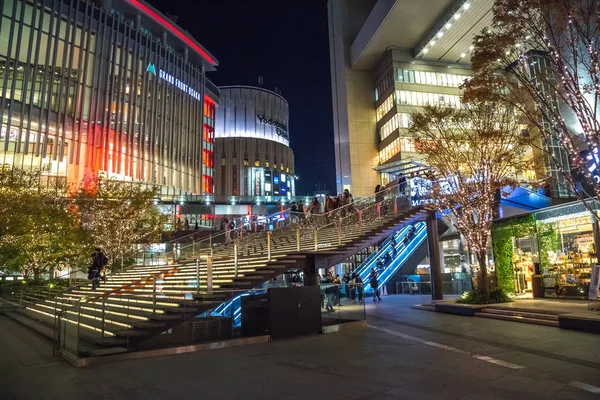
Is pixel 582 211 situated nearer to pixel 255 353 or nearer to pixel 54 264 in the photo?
pixel 255 353

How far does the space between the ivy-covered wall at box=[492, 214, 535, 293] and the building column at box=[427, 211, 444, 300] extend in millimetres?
2454

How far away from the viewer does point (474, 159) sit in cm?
1561

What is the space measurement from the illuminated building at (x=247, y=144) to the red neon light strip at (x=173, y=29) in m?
17.9

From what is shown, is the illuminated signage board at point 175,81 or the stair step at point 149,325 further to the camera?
Result: the illuminated signage board at point 175,81

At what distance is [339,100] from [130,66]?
25838mm

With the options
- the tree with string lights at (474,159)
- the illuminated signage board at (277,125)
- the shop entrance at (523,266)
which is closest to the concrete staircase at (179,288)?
the tree with string lights at (474,159)

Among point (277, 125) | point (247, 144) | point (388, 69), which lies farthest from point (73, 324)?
point (277, 125)

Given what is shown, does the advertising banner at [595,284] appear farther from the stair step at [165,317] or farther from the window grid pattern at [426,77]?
the window grid pattern at [426,77]

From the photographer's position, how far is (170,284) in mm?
11781

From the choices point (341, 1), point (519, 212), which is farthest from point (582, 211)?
point (341, 1)

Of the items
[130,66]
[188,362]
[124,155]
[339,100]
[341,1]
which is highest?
[341,1]

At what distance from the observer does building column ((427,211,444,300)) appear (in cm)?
1822

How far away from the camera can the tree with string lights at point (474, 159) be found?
15.1m

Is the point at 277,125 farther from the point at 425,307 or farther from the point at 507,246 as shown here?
the point at 425,307
